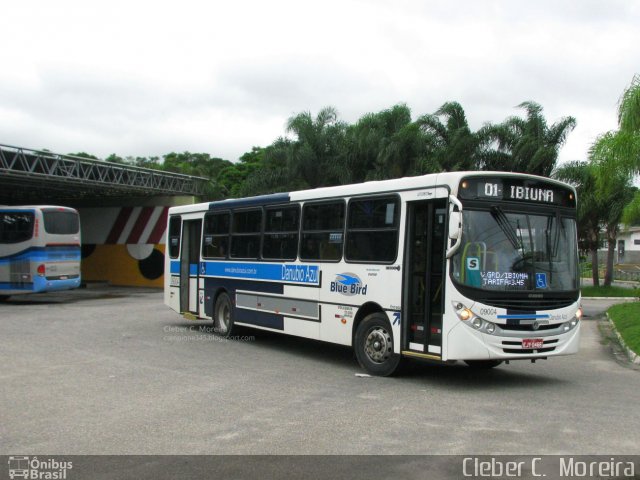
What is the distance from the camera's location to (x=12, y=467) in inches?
240

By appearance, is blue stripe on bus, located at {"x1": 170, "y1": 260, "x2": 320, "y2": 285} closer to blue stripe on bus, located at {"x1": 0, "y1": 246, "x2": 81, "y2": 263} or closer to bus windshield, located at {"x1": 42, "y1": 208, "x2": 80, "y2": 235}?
blue stripe on bus, located at {"x1": 0, "y1": 246, "x2": 81, "y2": 263}

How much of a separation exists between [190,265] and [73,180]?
1365 cm

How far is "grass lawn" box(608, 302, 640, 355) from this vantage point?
552 inches

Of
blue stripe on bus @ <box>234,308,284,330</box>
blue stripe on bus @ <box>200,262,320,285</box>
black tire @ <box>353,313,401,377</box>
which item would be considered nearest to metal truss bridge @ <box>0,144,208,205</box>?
blue stripe on bus @ <box>200,262,320,285</box>

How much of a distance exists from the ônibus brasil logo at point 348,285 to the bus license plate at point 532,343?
2500 mm

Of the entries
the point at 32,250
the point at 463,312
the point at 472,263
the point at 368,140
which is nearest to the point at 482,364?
the point at 463,312

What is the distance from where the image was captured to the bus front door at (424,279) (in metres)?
9.70

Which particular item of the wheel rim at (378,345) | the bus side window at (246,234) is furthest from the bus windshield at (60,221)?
the wheel rim at (378,345)

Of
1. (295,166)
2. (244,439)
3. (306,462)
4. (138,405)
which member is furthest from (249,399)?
(295,166)

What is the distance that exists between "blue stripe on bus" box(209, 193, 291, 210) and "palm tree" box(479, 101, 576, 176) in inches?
693

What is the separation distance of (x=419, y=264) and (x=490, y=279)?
1.06 m

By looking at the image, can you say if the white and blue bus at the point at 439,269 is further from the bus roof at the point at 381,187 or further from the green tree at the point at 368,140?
the green tree at the point at 368,140

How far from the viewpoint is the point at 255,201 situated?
558 inches

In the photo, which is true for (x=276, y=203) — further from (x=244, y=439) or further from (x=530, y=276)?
(x=244, y=439)
